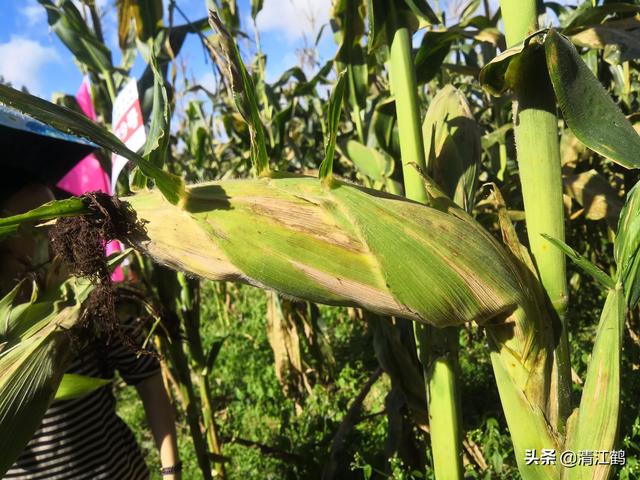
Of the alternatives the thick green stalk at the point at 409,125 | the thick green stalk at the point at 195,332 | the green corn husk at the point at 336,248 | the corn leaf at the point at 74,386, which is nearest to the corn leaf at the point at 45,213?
the green corn husk at the point at 336,248

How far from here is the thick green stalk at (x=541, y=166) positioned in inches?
22.4

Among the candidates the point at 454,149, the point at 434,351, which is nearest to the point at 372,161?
the point at 454,149

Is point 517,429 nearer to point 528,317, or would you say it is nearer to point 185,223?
point 528,317

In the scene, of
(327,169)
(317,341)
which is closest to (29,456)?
(327,169)

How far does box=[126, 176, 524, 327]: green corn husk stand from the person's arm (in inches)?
36.3

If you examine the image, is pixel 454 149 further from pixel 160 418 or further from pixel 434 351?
pixel 160 418

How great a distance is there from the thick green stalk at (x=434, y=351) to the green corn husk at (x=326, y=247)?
0.73ft

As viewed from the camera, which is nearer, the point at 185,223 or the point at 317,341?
the point at 185,223

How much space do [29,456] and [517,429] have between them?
1.01 m

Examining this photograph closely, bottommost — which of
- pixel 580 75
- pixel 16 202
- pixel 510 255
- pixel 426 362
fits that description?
pixel 426 362

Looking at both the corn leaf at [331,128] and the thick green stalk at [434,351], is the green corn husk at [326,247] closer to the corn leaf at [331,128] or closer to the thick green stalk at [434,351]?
the corn leaf at [331,128]

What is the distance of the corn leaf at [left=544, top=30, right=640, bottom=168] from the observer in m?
0.51

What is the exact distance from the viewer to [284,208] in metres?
0.50

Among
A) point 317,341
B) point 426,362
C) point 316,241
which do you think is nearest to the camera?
point 316,241
